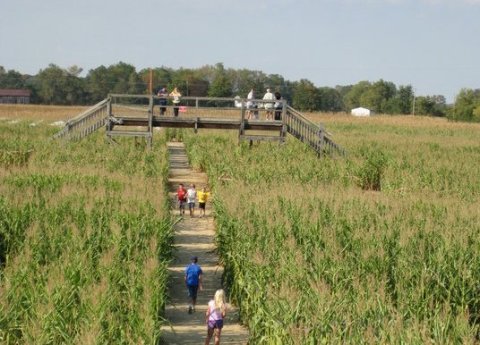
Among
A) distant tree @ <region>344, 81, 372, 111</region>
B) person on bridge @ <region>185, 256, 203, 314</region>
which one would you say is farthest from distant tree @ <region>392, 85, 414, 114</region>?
person on bridge @ <region>185, 256, 203, 314</region>

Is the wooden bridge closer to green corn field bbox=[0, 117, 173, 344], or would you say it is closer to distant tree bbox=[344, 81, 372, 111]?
green corn field bbox=[0, 117, 173, 344]

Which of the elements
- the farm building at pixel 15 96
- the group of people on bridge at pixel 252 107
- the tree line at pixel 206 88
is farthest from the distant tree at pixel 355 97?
the group of people on bridge at pixel 252 107

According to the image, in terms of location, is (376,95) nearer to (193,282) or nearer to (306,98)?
(306,98)

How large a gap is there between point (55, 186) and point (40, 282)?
30.8ft

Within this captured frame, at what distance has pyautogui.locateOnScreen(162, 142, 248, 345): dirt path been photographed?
1238 centimetres

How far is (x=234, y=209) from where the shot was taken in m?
17.0

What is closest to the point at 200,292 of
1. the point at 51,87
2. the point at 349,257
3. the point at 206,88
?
the point at 349,257

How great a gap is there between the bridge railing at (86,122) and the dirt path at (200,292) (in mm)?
7452

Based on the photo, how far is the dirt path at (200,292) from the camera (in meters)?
12.4

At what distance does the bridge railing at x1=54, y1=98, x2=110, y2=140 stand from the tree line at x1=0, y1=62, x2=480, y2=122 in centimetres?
6205

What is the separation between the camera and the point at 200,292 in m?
14.8

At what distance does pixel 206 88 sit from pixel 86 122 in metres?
84.7

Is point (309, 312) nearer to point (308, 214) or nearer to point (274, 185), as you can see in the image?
point (308, 214)

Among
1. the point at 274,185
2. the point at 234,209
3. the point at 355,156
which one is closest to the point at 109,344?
the point at 234,209
